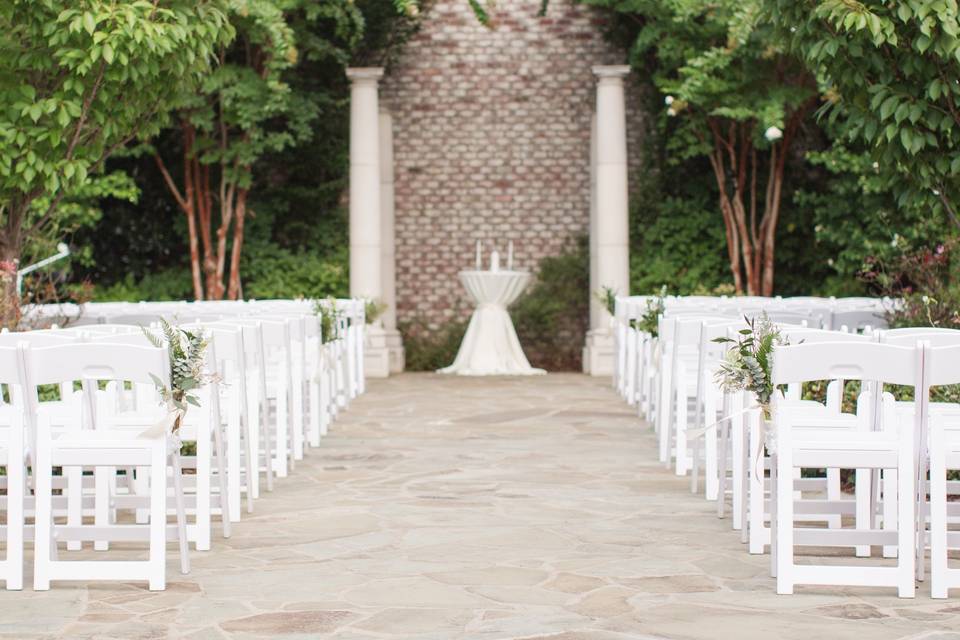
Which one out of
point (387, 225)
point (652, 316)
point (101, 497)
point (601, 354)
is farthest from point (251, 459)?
point (387, 225)

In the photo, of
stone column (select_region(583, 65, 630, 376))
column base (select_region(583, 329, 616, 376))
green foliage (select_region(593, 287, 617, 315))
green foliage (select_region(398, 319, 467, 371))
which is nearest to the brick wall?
green foliage (select_region(398, 319, 467, 371))

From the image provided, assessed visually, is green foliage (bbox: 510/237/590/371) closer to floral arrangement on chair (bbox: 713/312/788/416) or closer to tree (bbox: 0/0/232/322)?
tree (bbox: 0/0/232/322)

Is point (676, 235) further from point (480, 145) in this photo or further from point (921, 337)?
point (921, 337)

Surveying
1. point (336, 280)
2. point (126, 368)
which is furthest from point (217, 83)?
point (126, 368)

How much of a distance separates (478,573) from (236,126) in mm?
11426

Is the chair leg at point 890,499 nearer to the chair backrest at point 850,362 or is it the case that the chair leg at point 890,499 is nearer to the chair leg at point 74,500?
the chair backrest at point 850,362

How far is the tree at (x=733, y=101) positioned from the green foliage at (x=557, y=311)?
5.77 ft

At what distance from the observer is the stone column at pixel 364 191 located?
1495cm

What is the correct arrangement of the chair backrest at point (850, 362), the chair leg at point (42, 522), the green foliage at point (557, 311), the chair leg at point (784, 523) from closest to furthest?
1. the chair backrest at point (850, 362)
2. the chair leg at point (784, 523)
3. the chair leg at point (42, 522)
4. the green foliage at point (557, 311)

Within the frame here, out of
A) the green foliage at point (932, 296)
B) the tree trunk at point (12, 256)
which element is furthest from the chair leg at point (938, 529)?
the tree trunk at point (12, 256)

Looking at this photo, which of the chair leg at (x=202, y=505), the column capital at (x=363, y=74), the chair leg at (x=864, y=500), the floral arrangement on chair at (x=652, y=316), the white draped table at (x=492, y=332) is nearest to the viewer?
the chair leg at (x=864, y=500)

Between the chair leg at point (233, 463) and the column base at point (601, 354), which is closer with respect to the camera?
the chair leg at point (233, 463)

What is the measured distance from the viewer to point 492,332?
14648mm

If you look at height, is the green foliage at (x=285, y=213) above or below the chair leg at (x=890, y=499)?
above
